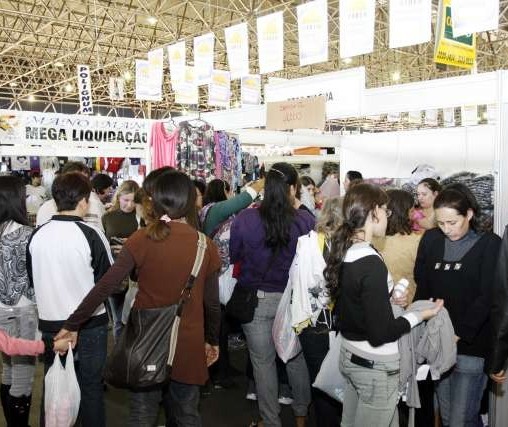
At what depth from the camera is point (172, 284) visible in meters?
2.25

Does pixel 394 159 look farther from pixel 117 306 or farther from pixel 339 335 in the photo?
pixel 339 335

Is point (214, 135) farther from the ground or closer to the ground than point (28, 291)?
farther from the ground

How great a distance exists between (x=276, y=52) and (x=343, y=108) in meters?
2.41

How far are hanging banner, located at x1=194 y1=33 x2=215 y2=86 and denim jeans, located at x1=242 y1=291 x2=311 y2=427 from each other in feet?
18.0

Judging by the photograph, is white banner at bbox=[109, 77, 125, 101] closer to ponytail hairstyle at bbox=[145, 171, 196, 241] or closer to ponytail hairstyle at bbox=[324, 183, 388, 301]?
ponytail hairstyle at bbox=[145, 171, 196, 241]

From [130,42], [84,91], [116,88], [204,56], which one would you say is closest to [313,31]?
[204,56]

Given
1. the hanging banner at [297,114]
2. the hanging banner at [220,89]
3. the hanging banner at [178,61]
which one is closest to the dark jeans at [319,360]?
the hanging banner at [297,114]

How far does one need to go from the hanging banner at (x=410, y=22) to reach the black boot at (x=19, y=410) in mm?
4204

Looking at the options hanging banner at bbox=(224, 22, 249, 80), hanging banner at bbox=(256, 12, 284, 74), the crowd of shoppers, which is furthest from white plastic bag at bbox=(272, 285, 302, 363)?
hanging banner at bbox=(224, 22, 249, 80)

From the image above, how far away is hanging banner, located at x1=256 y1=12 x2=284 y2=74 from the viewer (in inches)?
253

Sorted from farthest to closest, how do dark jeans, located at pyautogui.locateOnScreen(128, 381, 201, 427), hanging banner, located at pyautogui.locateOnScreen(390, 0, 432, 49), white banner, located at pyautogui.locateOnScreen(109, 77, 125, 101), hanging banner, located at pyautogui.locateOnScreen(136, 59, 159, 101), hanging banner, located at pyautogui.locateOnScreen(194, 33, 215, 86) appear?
white banner, located at pyautogui.locateOnScreen(109, 77, 125, 101), hanging banner, located at pyautogui.locateOnScreen(136, 59, 159, 101), hanging banner, located at pyautogui.locateOnScreen(194, 33, 215, 86), hanging banner, located at pyautogui.locateOnScreen(390, 0, 432, 49), dark jeans, located at pyautogui.locateOnScreen(128, 381, 201, 427)

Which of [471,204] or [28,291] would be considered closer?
[471,204]

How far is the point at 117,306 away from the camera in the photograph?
4.30 metres

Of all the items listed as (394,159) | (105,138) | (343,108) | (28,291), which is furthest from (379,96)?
(105,138)
